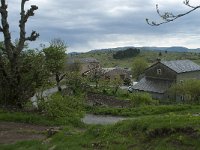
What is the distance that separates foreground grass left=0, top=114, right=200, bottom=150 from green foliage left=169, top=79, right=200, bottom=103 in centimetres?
4027

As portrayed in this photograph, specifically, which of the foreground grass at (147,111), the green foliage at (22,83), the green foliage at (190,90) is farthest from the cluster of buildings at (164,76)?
the green foliage at (22,83)

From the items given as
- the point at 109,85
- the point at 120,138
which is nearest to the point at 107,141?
the point at 120,138

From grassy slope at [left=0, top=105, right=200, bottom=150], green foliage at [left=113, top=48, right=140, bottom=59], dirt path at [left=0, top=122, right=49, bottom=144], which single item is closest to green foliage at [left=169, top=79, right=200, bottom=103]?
dirt path at [left=0, top=122, right=49, bottom=144]

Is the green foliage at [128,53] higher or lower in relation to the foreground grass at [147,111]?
higher

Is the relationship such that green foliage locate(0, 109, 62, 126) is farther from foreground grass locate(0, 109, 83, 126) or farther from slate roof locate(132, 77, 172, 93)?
slate roof locate(132, 77, 172, 93)

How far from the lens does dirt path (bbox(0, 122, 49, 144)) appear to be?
15320 millimetres

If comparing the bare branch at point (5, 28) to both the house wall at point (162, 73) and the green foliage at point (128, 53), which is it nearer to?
the house wall at point (162, 73)

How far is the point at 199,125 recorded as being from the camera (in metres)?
11.3

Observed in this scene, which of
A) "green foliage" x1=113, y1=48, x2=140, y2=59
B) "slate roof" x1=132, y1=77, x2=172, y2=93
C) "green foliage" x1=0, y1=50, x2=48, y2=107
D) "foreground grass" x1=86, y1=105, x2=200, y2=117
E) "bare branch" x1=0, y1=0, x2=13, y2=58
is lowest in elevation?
"foreground grass" x1=86, y1=105, x2=200, y2=117

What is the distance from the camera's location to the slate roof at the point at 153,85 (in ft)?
219

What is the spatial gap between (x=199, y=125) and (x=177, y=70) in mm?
56745

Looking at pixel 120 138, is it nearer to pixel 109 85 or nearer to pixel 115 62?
pixel 109 85

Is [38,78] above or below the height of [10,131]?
above

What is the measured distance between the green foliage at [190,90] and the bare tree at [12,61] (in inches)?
1315
